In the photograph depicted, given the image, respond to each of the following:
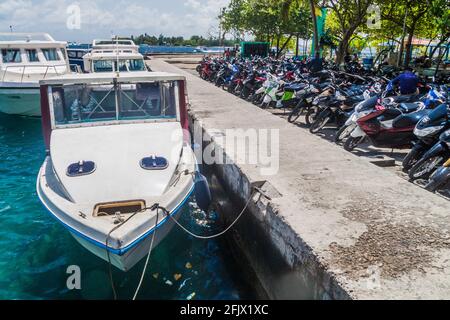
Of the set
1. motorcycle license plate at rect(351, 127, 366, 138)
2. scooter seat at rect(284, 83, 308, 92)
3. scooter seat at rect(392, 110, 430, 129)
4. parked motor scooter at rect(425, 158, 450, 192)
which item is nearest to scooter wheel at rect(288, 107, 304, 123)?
scooter seat at rect(284, 83, 308, 92)

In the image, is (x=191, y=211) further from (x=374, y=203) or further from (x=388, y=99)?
(x=388, y=99)

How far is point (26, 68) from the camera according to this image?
1298cm

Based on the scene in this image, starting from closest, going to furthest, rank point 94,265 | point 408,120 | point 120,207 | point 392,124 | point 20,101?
point 120,207 → point 94,265 → point 408,120 → point 392,124 → point 20,101

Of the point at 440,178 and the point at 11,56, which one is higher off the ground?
the point at 11,56

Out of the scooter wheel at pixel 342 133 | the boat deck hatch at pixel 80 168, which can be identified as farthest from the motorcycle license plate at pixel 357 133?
the boat deck hatch at pixel 80 168

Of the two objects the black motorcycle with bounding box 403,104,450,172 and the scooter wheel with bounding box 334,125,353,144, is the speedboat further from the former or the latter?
the black motorcycle with bounding box 403,104,450,172

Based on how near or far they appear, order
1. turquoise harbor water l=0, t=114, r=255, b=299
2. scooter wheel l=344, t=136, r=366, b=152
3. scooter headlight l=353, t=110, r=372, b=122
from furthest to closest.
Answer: scooter wheel l=344, t=136, r=366, b=152, scooter headlight l=353, t=110, r=372, b=122, turquoise harbor water l=0, t=114, r=255, b=299

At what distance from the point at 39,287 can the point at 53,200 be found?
1152mm

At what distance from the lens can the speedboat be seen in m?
3.70

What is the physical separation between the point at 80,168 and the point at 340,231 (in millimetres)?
2966

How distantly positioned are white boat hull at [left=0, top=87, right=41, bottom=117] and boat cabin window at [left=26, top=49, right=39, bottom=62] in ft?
6.37

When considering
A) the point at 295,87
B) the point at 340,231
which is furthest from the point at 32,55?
the point at 340,231

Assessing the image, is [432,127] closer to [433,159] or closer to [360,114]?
[433,159]
